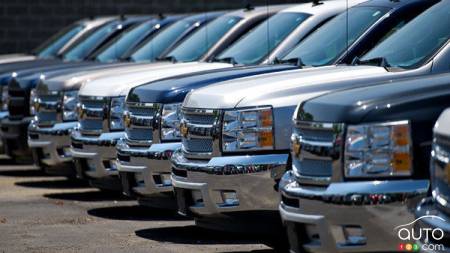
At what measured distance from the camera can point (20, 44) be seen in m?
27.4

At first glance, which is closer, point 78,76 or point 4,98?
point 78,76

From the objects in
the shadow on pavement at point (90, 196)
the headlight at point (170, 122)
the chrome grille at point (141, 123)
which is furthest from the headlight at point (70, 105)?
the headlight at point (170, 122)

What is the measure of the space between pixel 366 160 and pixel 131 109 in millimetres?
4362

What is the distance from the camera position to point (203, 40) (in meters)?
14.3

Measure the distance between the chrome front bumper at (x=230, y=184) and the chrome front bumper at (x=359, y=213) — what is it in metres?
1.25

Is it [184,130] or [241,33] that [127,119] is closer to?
[184,130]

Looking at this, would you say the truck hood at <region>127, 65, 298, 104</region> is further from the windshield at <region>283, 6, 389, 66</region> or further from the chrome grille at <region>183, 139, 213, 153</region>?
the chrome grille at <region>183, 139, 213, 153</region>

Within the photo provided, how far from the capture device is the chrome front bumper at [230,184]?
A: 8.40 metres

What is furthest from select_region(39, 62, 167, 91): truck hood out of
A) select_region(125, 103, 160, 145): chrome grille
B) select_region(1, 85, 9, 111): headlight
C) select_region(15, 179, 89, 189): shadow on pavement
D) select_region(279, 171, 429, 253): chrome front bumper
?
select_region(279, 171, 429, 253): chrome front bumper

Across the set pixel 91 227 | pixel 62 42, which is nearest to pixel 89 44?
pixel 62 42

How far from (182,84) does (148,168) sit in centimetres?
71

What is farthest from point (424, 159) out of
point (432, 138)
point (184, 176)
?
point (184, 176)

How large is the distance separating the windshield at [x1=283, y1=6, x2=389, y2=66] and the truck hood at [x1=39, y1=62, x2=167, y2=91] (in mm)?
2828

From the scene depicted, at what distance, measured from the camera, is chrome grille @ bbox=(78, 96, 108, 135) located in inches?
479
